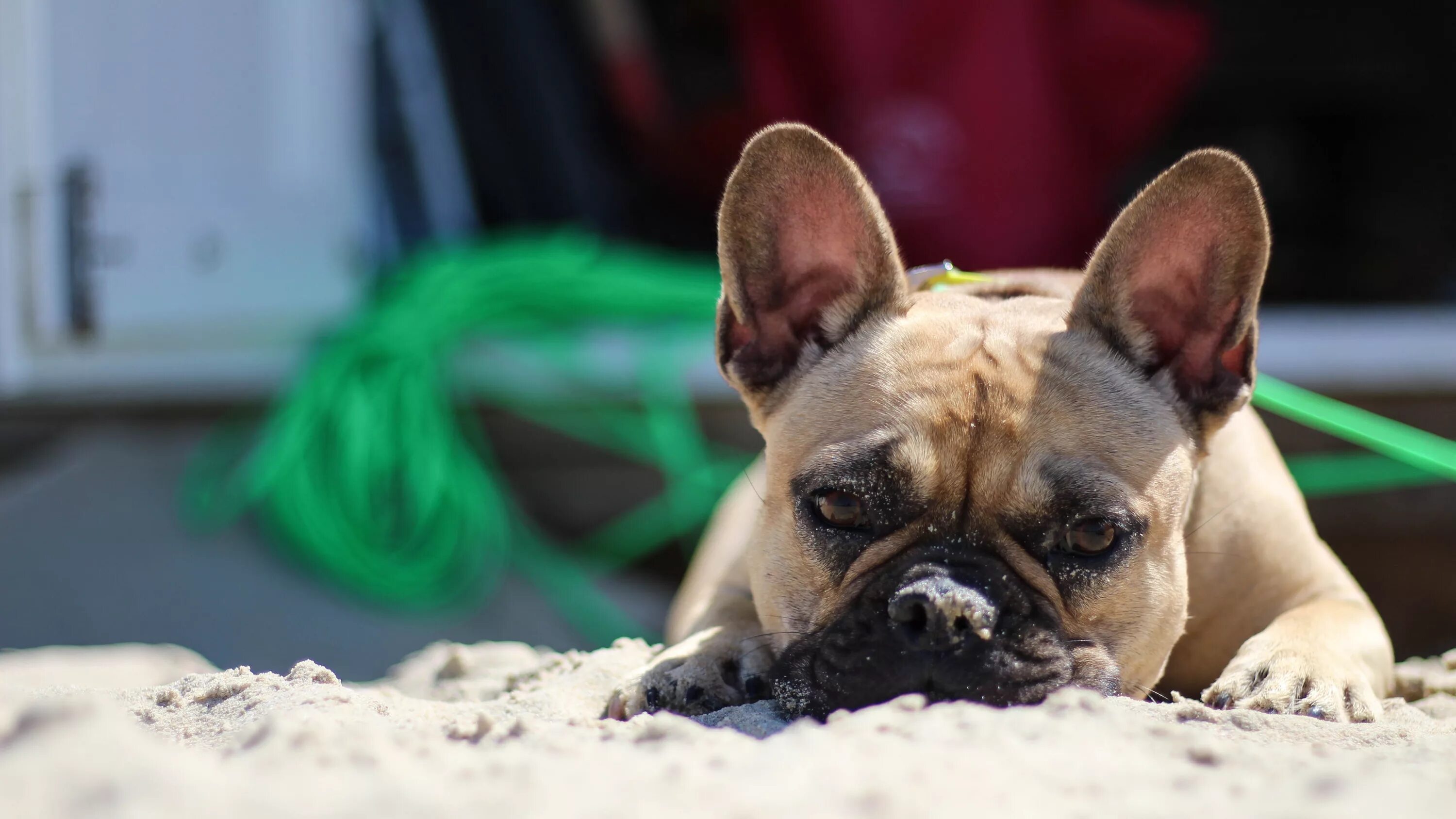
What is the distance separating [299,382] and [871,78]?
2779mm

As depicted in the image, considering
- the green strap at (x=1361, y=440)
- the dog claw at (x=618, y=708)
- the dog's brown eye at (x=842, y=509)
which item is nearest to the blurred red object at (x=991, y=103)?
the green strap at (x=1361, y=440)

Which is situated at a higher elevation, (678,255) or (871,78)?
(871,78)

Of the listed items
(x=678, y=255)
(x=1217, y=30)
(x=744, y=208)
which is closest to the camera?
(x=744, y=208)

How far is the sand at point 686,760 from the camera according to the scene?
125 cm

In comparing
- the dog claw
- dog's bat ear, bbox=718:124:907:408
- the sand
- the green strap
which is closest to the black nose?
the sand

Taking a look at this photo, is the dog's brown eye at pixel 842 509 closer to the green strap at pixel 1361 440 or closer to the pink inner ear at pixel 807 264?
the pink inner ear at pixel 807 264

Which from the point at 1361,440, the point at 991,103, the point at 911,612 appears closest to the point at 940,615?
the point at 911,612

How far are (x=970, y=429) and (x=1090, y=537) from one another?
0.87ft

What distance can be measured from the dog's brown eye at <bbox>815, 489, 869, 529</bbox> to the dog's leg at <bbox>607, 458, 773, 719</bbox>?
279mm

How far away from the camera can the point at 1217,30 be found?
830cm

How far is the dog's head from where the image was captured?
1.94 meters

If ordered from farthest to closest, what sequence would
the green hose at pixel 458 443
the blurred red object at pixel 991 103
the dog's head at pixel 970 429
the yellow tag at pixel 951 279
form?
the blurred red object at pixel 991 103 < the green hose at pixel 458 443 < the yellow tag at pixel 951 279 < the dog's head at pixel 970 429

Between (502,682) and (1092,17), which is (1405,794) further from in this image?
(1092,17)

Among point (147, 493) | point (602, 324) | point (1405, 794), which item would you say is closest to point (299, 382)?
point (147, 493)
